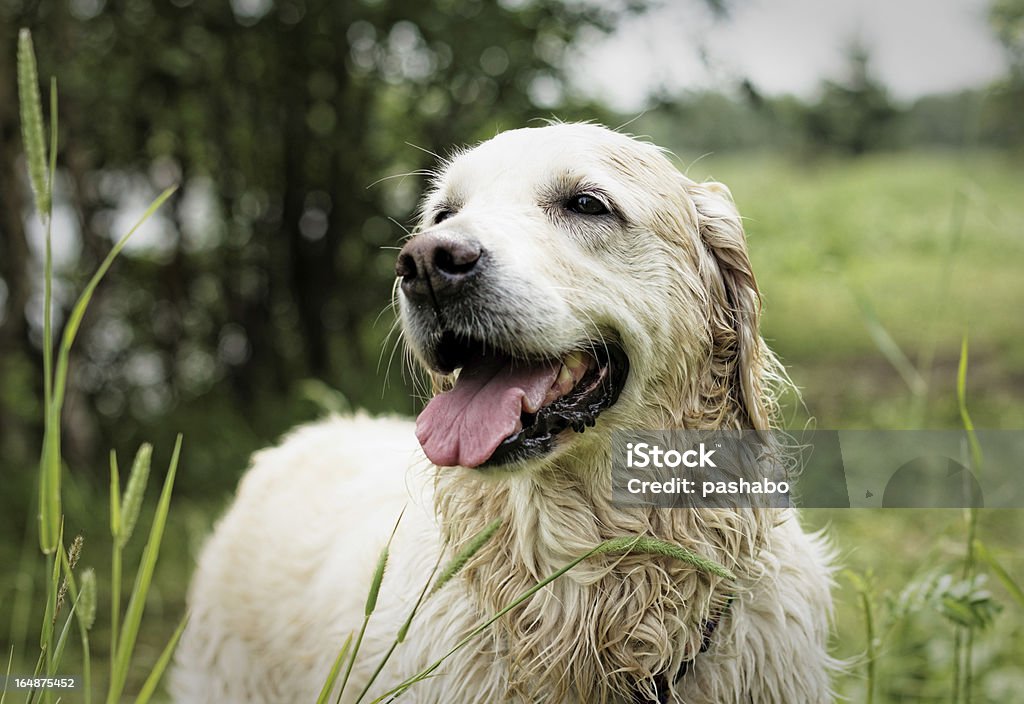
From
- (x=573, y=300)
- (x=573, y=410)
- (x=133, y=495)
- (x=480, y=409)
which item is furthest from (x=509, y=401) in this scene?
(x=133, y=495)

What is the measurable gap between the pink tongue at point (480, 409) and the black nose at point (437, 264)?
0.76 ft

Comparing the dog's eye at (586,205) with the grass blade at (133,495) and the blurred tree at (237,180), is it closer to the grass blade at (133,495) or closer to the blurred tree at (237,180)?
the grass blade at (133,495)

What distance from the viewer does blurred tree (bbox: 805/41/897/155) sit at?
303 inches

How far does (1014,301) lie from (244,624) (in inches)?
283

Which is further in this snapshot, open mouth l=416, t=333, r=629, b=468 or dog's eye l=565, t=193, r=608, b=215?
dog's eye l=565, t=193, r=608, b=215

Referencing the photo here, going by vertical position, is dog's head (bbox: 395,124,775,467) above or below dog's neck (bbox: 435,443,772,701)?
above

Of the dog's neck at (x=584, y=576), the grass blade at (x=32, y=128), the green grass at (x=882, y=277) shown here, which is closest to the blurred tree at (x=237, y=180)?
the green grass at (x=882, y=277)

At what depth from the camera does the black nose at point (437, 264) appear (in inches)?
69.5

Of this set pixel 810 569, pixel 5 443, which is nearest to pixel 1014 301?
pixel 810 569

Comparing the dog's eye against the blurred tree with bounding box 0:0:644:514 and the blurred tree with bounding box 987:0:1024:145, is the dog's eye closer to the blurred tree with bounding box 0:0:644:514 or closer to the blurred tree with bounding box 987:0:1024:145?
the blurred tree with bounding box 987:0:1024:145

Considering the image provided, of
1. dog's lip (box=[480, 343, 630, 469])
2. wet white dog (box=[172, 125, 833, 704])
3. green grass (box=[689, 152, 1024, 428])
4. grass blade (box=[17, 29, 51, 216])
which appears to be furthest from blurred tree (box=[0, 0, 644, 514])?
grass blade (box=[17, 29, 51, 216])

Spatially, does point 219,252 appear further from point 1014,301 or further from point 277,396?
point 1014,301

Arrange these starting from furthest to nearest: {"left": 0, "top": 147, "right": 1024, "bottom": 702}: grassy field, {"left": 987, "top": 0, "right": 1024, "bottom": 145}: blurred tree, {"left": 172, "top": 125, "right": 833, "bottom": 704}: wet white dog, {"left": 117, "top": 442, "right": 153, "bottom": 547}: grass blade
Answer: {"left": 987, "top": 0, "right": 1024, "bottom": 145}: blurred tree, {"left": 0, "top": 147, "right": 1024, "bottom": 702}: grassy field, {"left": 172, "top": 125, "right": 833, "bottom": 704}: wet white dog, {"left": 117, "top": 442, "right": 153, "bottom": 547}: grass blade

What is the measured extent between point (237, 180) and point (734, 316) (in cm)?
580
